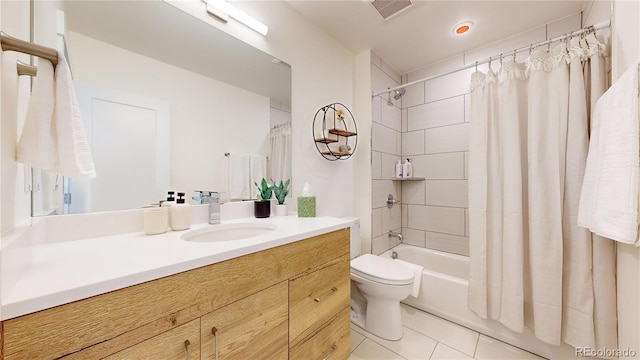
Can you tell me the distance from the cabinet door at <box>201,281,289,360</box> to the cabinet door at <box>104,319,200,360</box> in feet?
0.09

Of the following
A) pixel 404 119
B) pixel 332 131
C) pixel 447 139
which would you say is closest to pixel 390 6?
pixel 332 131

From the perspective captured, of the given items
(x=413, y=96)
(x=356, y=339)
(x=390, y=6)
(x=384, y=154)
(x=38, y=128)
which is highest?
(x=390, y=6)

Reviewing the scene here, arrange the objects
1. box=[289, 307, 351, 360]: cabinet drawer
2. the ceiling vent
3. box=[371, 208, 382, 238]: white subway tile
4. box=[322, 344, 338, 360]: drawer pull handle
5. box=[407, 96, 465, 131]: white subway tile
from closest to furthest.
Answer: box=[289, 307, 351, 360]: cabinet drawer, box=[322, 344, 338, 360]: drawer pull handle, the ceiling vent, box=[371, 208, 382, 238]: white subway tile, box=[407, 96, 465, 131]: white subway tile

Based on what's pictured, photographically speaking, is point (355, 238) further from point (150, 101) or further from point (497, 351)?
point (150, 101)

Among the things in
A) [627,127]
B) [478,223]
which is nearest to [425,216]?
[478,223]

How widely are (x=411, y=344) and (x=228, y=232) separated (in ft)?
4.72

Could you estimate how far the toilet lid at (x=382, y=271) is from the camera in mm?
1511

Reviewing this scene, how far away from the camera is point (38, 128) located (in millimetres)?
518

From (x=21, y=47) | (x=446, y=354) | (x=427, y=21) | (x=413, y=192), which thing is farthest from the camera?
(x=413, y=192)

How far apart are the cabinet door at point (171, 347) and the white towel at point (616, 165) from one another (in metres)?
1.59

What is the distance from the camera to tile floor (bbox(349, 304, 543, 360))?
143 cm

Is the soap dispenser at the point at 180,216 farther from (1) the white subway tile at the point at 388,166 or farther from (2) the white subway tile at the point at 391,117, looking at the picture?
(2) the white subway tile at the point at 391,117

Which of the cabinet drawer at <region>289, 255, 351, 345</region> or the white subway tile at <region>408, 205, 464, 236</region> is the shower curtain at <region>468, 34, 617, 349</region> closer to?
the white subway tile at <region>408, 205, 464, 236</region>

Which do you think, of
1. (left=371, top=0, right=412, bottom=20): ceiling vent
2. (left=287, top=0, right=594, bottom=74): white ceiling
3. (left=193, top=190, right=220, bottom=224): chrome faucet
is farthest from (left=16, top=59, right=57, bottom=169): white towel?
(left=371, top=0, right=412, bottom=20): ceiling vent
